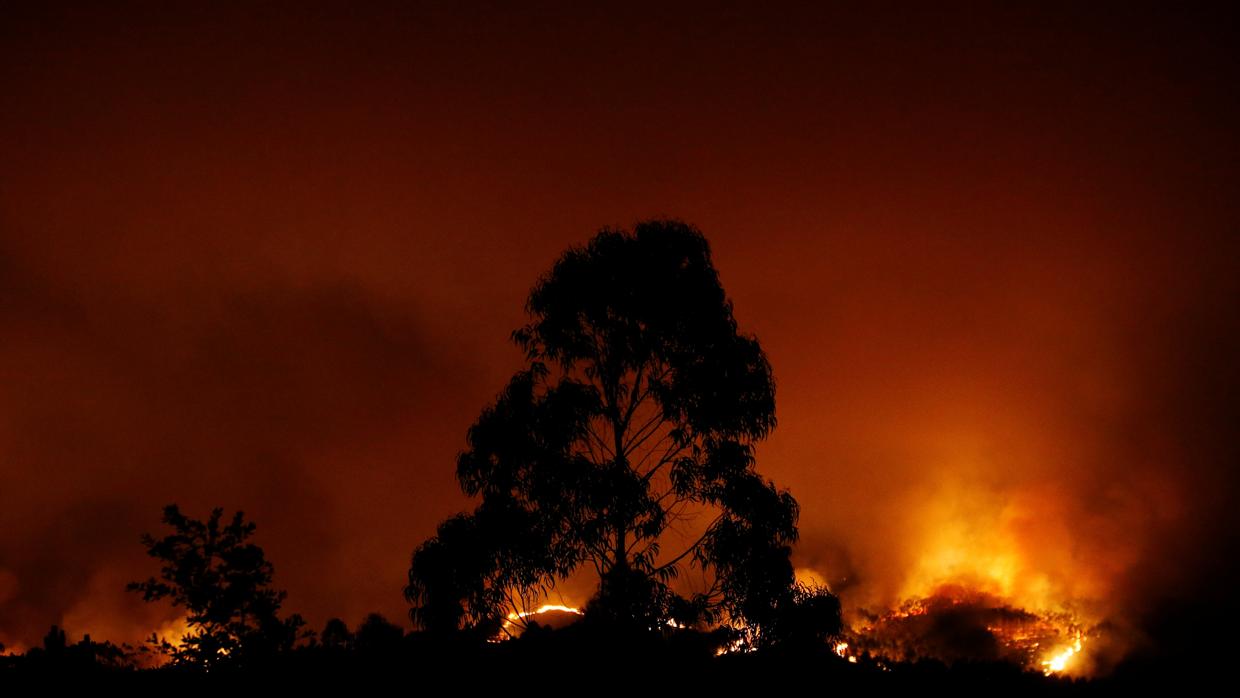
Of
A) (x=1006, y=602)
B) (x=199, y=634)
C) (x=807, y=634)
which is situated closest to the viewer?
(x=807, y=634)

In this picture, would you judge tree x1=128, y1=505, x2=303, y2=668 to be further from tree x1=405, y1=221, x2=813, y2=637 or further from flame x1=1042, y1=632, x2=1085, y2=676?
flame x1=1042, y1=632, x2=1085, y2=676

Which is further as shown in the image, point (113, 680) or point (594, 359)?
point (594, 359)

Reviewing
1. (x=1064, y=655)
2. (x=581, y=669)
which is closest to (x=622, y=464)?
(x=581, y=669)

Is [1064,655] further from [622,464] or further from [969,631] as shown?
[622,464]

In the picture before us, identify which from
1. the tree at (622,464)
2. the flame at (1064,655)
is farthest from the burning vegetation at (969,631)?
the tree at (622,464)

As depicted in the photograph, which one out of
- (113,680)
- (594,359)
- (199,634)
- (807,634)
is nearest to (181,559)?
A: (199,634)

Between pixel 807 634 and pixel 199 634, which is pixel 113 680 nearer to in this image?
pixel 199 634

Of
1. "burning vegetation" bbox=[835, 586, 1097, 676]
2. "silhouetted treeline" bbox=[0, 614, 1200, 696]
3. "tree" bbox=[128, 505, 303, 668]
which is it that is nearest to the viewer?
"silhouetted treeline" bbox=[0, 614, 1200, 696]

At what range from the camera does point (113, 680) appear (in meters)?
13.9

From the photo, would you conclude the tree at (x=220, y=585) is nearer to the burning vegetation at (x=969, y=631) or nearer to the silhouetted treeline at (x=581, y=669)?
the silhouetted treeline at (x=581, y=669)

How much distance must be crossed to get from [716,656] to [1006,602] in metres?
46.8

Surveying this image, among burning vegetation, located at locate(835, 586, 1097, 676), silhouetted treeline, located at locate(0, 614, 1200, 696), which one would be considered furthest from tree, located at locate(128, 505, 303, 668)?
burning vegetation, located at locate(835, 586, 1097, 676)

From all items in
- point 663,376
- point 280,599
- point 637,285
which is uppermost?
point 637,285

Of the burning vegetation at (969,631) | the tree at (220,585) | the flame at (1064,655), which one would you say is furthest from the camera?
the burning vegetation at (969,631)
